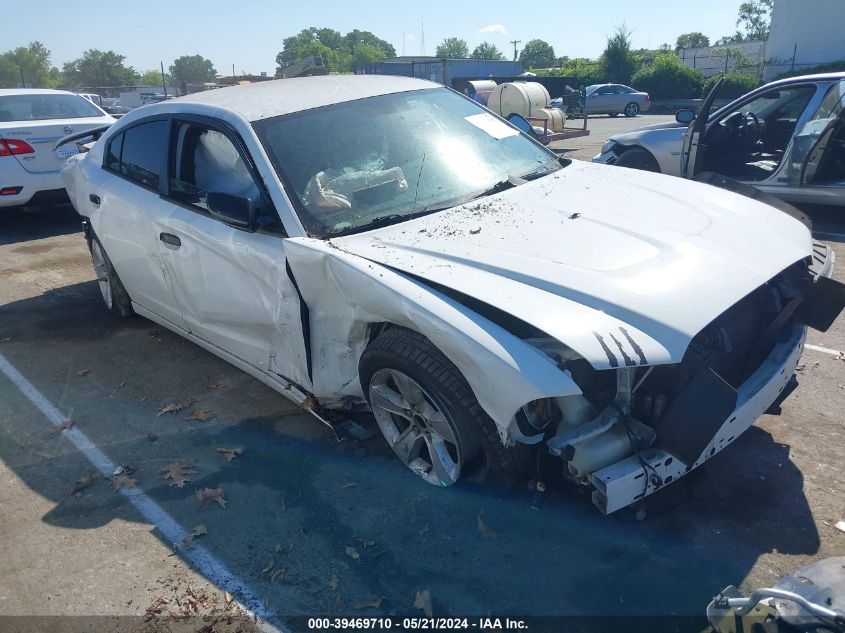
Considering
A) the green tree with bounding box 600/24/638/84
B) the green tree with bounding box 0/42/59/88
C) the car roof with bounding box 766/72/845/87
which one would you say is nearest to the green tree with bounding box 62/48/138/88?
the green tree with bounding box 0/42/59/88

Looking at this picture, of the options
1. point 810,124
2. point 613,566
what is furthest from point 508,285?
point 810,124

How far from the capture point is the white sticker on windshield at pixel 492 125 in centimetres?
427

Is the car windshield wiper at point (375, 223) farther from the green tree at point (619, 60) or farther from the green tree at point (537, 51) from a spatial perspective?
the green tree at point (537, 51)

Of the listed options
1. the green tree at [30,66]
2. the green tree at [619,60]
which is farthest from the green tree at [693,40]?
the green tree at [30,66]

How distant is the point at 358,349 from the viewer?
327 cm

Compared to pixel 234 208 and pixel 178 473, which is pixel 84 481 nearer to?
pixel 178 473

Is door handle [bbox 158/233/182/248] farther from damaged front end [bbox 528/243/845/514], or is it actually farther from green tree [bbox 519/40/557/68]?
green tree [bbox 519/40/557/68]

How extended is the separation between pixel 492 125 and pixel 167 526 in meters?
3.02

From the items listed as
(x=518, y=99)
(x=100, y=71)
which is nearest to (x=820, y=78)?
(x=518, y=99)

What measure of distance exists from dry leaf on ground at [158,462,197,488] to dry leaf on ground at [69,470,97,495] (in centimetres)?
35

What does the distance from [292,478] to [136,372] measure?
200cm

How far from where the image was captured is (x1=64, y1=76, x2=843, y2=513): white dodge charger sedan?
2520 millimetres

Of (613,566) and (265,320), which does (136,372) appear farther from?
(613,566)

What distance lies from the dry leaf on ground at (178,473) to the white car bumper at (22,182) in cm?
605
